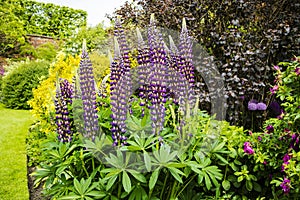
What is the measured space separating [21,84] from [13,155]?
4.00 meters

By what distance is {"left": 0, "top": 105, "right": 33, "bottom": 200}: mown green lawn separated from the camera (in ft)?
12.9

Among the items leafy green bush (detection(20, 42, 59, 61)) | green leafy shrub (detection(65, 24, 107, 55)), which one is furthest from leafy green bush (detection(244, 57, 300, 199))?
leafy green bush (detection(20, 42, 59, 61))

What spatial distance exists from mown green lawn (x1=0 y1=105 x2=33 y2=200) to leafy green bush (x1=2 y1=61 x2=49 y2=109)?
691 mm

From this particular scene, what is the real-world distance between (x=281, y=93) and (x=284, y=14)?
91.8 inches

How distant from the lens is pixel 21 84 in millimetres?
8789

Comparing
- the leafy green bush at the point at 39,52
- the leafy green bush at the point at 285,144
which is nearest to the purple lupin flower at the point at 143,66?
the leafy green bush at the point at 285,144

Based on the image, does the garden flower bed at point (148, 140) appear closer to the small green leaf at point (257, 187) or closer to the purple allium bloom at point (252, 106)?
the small green leaf at point (257, 187)

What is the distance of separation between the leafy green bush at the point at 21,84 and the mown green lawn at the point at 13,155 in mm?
691

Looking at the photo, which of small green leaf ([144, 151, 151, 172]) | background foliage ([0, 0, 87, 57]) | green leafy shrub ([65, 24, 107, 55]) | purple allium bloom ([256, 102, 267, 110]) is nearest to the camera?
small green leaf ([144, 151, 151, 172])

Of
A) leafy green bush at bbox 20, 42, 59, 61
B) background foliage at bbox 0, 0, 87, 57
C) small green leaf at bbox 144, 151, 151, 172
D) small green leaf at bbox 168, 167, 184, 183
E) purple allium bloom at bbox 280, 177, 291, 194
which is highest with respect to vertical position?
background foliage at bbox 0, 0, 87, 57

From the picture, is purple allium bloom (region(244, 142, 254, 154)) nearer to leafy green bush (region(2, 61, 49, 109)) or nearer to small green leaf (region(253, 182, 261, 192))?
small green leaf (region(253, 182, 261, 192))

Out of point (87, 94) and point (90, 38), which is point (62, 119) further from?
point (90, 38)

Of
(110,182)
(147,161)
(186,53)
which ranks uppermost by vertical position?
(186,53)

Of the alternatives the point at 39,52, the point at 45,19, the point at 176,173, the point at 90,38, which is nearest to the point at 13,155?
the point at 176,173
